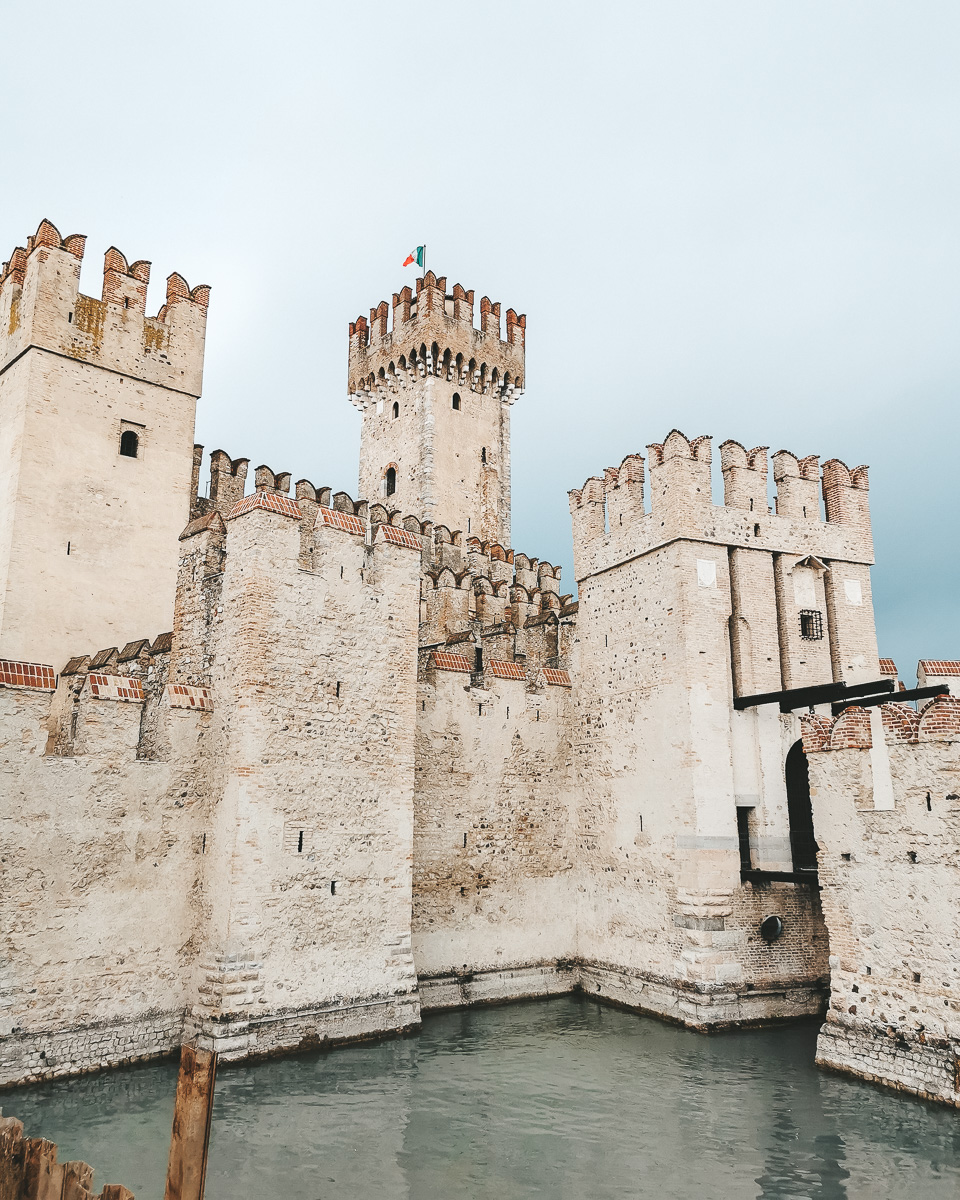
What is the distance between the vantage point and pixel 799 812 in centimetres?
1517

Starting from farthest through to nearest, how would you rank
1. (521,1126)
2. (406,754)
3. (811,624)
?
(811,624), (406,754), (521,1126)

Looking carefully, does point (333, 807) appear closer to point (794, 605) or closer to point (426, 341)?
point (794, 605)

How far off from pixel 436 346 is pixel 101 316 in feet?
45.1

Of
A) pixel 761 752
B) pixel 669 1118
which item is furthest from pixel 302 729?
pixel 761 752

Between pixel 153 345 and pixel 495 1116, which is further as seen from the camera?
pixel 153 345

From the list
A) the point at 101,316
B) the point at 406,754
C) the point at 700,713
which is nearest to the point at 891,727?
Answer: the point at 700,713

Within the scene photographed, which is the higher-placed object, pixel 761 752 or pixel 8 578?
pixel 8 578

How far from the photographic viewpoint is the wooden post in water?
6.05 metres

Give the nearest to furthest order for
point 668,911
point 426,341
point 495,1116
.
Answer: point 495,1116
point 668,911
point 426,341

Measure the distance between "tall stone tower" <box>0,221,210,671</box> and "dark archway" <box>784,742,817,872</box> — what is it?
12.0 metres

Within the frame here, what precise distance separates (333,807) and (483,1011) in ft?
16.0

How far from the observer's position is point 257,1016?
1132cm

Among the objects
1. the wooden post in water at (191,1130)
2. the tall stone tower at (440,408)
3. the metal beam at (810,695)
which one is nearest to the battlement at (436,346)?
the tall stone tower at (440,408)

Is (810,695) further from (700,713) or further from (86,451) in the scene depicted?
(86,451)
